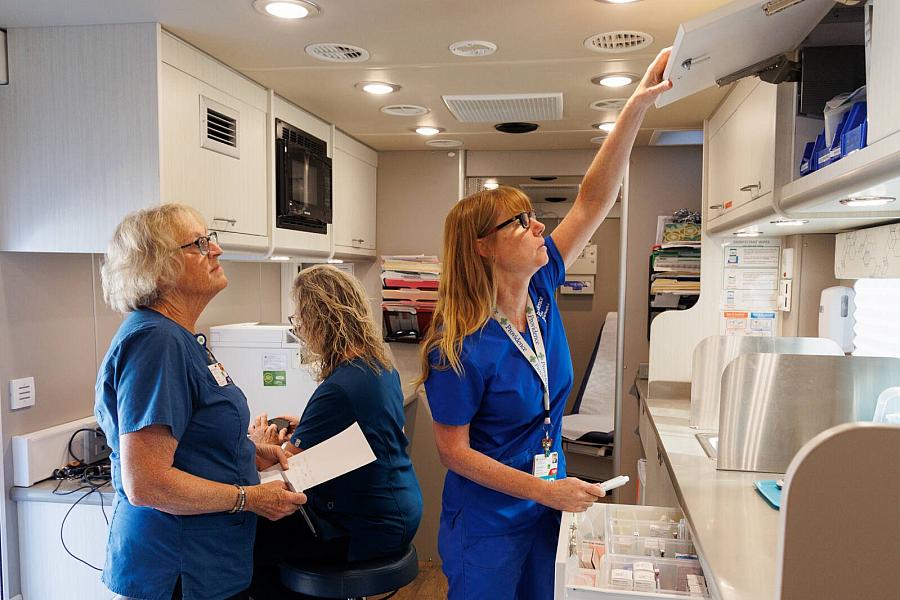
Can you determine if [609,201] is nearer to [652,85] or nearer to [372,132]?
[652,85]

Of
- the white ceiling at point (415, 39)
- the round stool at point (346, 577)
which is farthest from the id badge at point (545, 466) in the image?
the white ceiling at point (415, 39)

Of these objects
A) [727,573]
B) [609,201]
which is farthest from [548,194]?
[727,573]

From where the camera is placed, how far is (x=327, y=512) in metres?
2.02

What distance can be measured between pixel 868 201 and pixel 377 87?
1.77 metres

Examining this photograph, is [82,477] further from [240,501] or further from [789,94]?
[789,94]

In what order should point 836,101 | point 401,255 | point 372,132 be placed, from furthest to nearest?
point 401,255
point 372,132
point 836,101

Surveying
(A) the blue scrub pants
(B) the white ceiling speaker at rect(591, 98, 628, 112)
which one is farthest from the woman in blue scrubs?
(B) the white ceiling speaker at rect(591, 98, 628, 112)

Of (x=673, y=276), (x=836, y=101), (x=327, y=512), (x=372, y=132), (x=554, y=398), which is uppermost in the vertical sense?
(x=372, y=132)

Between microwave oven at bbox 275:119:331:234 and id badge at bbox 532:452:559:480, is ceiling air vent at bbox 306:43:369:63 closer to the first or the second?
microwave oven at bbox 275:119:331:234

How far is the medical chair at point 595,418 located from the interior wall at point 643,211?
45cm

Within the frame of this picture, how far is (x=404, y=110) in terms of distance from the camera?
3086 mm

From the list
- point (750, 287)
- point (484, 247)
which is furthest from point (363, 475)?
point (750, 287)

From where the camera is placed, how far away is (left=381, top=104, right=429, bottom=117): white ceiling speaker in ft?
9.91

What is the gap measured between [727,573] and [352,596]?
3.35 ft
